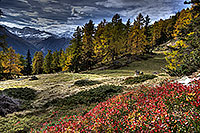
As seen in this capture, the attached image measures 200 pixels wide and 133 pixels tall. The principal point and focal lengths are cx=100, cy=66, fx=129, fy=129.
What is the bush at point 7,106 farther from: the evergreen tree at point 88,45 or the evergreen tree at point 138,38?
the evergreen tree at point 138,38

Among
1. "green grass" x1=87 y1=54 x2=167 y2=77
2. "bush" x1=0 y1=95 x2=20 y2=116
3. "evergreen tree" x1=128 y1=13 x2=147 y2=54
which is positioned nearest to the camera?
"bush" x1=0 y1=95 x2=20 y2=116

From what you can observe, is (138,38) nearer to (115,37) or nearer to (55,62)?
(115,37)

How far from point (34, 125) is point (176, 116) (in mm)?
8624

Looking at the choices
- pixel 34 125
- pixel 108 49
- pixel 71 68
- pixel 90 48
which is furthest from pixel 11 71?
pixel 34 125

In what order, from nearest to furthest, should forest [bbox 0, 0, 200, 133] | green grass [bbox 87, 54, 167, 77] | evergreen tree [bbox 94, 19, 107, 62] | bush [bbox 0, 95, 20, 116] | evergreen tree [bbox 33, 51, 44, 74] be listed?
forest [bbox 0, 0, 200, 133] → bush [bbox 0, 95, 20, 116] → green grass [bbox 87, 54, 167, 77] → evergreen tree [bbox 94, 19, 107, 62] → evergreen tree [bbox 33, 51, 44, 74]

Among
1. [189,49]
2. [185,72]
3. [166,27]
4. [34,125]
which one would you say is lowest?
[34,125]

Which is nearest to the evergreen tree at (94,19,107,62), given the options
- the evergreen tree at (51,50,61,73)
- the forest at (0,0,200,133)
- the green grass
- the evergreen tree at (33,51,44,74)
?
the forest at (0,0,200,133)

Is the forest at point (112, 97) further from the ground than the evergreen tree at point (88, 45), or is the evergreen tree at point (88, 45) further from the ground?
the evergreen tree at point (88, 45)

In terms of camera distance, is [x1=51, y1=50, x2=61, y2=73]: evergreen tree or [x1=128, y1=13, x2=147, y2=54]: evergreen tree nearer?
[x1=128, y1=13, x2=147, y2=54]: evergreen tree

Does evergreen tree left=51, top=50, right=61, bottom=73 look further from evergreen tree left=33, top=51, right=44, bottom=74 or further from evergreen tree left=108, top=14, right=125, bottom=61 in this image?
evergreen tree left=108, top=14, right=125, bottom=61

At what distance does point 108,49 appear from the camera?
36.1 meters

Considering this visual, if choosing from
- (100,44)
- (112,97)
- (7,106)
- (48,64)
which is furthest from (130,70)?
(48,64)

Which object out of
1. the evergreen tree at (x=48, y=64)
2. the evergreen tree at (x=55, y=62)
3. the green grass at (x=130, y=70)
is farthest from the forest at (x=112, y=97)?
the evergreen tree at (x=55, y=62)

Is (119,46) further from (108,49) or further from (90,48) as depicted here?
(90,48)
